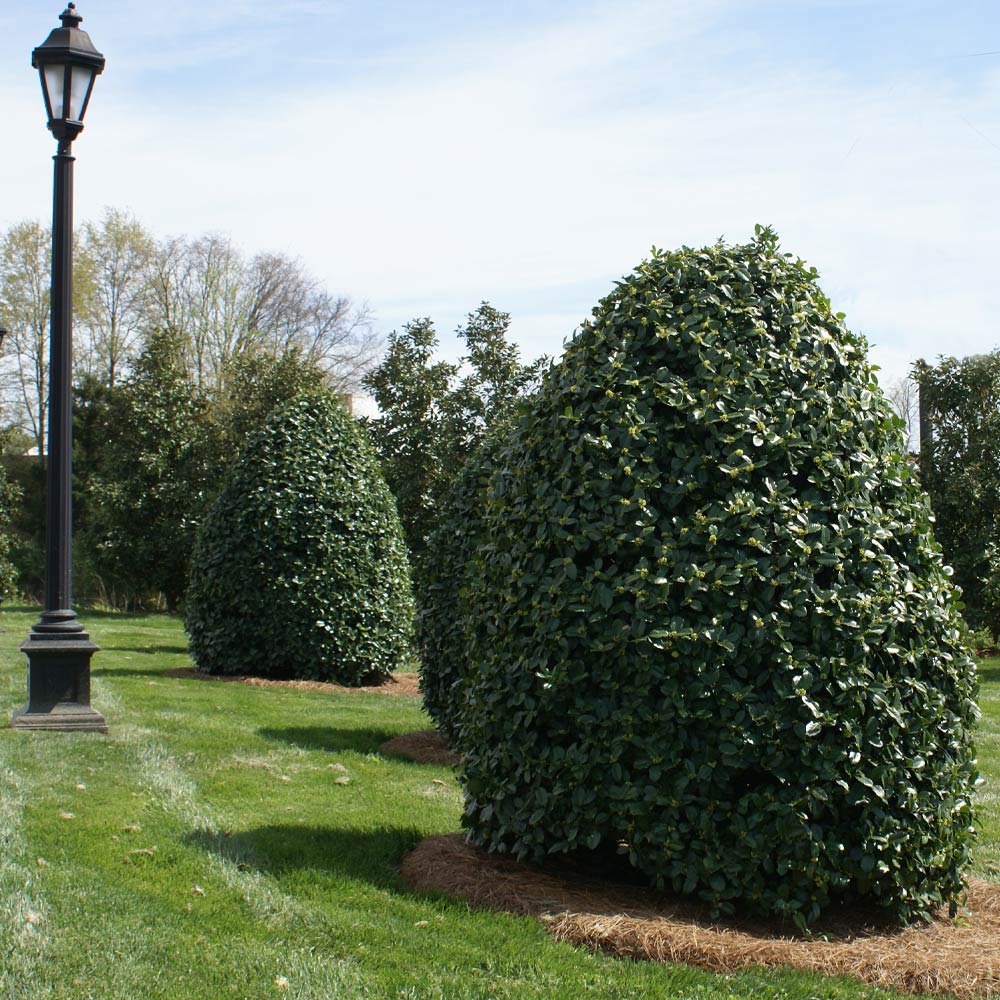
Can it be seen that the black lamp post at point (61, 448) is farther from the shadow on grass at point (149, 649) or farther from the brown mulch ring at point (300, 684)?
the shadow on grass at point (149, 649)

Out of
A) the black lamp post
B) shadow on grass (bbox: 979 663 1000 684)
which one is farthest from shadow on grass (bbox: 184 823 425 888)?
shadow on grass (bbox: 979 663 1000 684)

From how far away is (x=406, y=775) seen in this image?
7.63 metres

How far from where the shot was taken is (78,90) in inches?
348

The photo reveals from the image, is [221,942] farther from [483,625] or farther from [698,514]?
[698,514]

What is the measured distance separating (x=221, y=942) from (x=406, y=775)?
3598mm

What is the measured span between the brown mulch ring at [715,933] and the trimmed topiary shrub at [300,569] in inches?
302

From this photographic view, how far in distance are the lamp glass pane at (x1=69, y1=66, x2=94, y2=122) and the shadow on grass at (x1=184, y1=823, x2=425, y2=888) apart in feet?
20.2

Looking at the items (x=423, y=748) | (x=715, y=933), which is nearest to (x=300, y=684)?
(x=423, y=748)

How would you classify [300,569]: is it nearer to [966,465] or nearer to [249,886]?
[249,886]

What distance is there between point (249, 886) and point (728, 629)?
2355 millimetres

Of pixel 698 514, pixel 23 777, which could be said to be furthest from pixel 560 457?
pixel 23 777

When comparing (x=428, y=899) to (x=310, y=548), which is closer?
(x=428, y=899)

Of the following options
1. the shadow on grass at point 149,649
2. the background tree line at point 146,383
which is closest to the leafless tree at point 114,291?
the background tree line at point 146,383

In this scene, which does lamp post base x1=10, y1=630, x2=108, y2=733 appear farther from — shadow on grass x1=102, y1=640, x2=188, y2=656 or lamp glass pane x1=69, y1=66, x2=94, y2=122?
shadow on grass x1=102, y1=640, x2=188, y2=656
